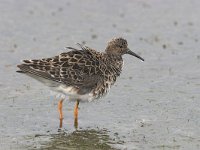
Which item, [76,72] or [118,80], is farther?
[118,80]

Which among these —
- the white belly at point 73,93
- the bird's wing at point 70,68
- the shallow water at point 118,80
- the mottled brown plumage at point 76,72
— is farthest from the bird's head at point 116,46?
the white belly at point 73,93

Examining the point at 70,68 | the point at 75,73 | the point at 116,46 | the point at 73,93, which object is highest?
the point at 116,46

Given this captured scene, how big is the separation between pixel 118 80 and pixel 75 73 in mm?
5329

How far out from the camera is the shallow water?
18812mm

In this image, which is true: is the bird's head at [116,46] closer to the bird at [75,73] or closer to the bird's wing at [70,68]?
the bird at [75,73]

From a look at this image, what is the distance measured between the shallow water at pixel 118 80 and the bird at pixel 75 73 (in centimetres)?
100

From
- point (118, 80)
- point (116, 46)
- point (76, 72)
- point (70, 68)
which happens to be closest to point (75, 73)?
point (76, 72)

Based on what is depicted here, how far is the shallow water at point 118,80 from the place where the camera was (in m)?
18.8

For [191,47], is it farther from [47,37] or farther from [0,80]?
[0,80]

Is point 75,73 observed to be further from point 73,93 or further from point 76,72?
point 73,93

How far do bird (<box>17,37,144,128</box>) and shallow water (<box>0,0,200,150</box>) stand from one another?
39.4 inches

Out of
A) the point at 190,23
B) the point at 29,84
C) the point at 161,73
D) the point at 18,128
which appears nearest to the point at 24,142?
the point at 18,128

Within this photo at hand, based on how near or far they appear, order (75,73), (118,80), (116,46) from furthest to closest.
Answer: (118,80), (116,46), (75,73)

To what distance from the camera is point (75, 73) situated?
19500mm
